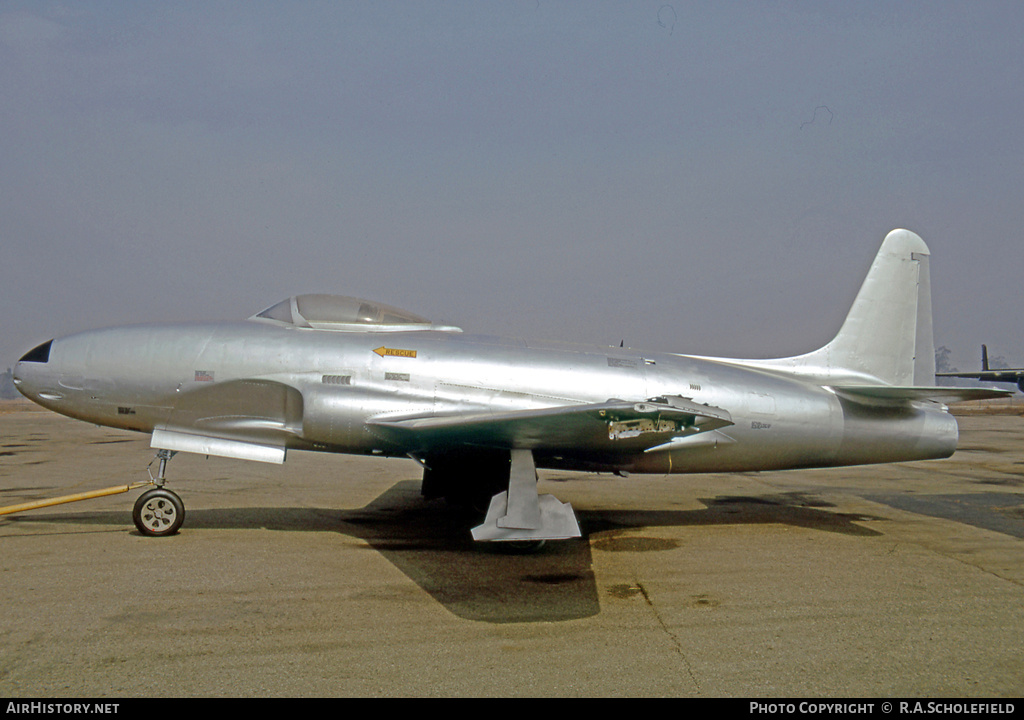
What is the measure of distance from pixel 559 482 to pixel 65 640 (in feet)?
33.0

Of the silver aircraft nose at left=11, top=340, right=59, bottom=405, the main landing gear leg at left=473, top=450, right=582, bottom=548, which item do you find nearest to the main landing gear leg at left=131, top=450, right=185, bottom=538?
the silver aircraft nose at left=11, top=340, right=59, bottom=405

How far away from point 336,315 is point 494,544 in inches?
140

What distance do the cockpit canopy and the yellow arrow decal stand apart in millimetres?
483

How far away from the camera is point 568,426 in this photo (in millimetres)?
6566

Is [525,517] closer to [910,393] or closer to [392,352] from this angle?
[392,352]

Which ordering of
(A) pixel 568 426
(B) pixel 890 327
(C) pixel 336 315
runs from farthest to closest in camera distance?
(B) pixel 890 327 → (C) pixel 336 315 → (A) pixel 568 426

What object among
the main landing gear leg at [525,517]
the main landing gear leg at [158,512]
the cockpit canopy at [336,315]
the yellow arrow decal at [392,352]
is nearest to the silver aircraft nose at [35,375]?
the main landing gear leg at [158,512]

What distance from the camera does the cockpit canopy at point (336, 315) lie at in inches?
321

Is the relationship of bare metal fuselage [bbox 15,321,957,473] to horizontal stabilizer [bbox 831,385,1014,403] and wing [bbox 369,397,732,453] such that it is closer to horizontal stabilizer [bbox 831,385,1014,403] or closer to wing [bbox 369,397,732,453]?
wing [bbox 369,397,732,453]

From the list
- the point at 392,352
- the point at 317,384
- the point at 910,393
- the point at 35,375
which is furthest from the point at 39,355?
the point at 910,393

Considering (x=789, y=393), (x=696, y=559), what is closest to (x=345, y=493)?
(x=696, y=559)

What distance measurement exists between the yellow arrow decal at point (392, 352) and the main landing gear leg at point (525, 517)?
2.05 metres

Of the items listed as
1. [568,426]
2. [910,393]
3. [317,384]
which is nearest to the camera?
[568,426]
